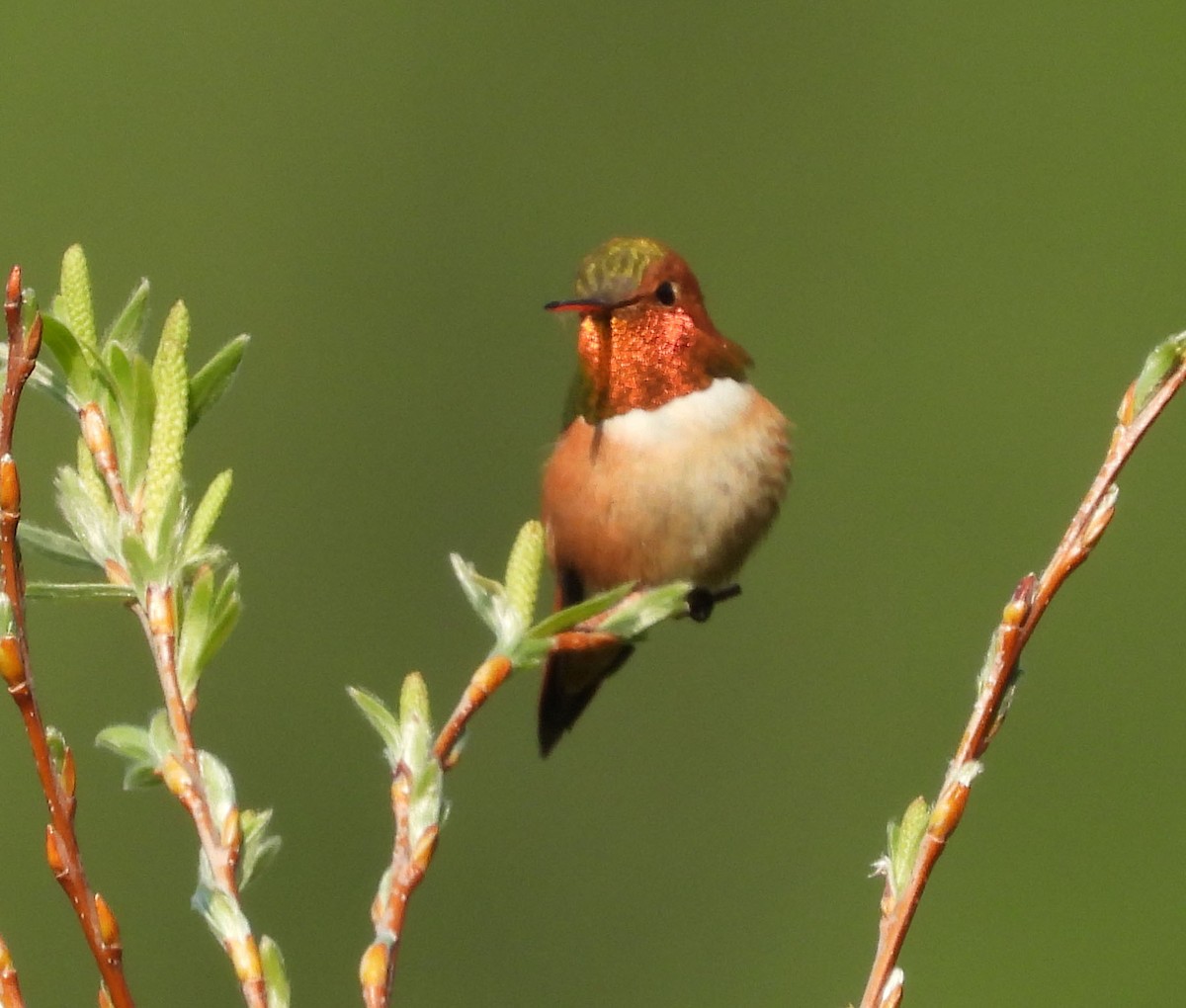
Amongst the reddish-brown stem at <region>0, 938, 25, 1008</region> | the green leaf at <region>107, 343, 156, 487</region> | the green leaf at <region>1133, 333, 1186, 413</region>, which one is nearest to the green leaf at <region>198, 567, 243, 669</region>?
the green leaf at <region>107, 343, 156, 487</region>

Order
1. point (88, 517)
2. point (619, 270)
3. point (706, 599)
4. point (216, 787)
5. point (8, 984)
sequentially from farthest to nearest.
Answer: point (619, 270) → point (706, 599) → point (88, 517) → point (216, 787) → point (8, 984)

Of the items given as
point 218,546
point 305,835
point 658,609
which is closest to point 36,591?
point 218,546

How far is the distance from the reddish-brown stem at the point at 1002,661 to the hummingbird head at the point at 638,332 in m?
1.85

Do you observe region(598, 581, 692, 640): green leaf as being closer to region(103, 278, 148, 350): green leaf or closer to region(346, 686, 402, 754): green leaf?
region(346, 686, 402, 754): green leaf

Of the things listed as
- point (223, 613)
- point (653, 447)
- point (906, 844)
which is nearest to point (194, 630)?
point (223, 613)

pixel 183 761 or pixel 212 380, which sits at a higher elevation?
pixel 212 380

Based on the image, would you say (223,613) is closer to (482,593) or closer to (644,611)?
(482,593)

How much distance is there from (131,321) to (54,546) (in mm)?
168

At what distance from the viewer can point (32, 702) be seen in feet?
3.11

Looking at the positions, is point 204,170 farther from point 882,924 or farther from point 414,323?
point 882,924

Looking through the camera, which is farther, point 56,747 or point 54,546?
point 54,546

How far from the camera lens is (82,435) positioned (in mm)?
1174

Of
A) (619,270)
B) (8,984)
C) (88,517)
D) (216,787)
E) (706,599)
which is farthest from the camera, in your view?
(619,270)

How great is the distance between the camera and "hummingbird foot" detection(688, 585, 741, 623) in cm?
258
